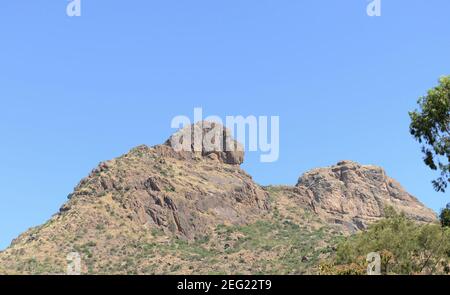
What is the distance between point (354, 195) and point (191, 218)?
6280 cm

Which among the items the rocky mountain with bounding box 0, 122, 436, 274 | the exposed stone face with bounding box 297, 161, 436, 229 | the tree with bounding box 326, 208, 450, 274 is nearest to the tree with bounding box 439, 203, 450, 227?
the tree with bounding box 326, 208, 450, 274

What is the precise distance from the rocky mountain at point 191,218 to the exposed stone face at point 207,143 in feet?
0.98

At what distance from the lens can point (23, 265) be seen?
117750mm

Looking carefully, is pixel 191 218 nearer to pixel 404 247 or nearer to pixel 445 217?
pixel 404 247

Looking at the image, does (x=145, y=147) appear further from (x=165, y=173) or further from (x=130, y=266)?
(x=130, y=266)

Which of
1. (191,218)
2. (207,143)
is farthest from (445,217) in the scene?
(207,143)

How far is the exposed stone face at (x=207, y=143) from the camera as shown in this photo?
6570 inches

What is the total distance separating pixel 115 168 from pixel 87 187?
844 cm

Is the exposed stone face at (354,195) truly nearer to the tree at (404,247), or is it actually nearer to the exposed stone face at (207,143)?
the exposed stone face at (207,143)

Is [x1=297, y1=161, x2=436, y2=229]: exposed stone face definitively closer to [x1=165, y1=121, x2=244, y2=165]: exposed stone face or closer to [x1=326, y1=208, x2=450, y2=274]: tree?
[x1=165, y1=121, x2=244, y2=165]: exposed stone face

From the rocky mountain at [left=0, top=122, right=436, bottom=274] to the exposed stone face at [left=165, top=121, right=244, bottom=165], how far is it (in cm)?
30

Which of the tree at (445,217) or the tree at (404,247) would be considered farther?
the tree at (404,247)

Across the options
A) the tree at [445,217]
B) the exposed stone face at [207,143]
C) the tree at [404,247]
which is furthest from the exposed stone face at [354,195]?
the tree at [445,217]
